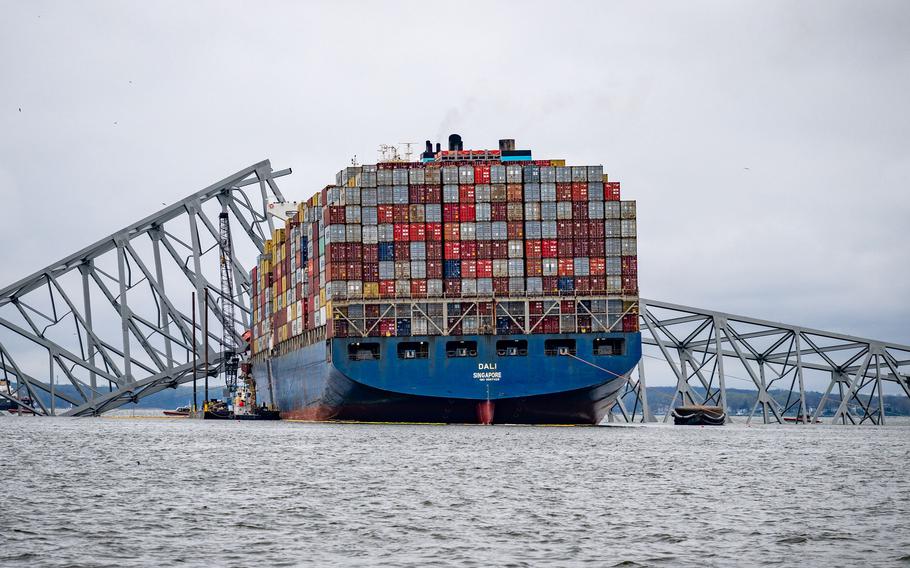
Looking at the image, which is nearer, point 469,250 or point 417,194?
point 469,250

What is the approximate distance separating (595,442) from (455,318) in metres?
23.6

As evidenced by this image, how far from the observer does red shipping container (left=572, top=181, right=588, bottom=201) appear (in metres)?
98.9

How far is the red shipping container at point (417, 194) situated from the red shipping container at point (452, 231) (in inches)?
108

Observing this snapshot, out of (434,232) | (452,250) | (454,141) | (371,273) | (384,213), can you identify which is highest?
(454,141)

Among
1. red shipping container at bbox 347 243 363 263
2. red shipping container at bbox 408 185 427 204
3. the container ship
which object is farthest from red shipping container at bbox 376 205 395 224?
red shipping container at bbox 347 243 363 263

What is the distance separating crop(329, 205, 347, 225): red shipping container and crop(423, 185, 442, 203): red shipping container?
645 cm

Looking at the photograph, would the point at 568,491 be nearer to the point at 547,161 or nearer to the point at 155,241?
the point at 547,161

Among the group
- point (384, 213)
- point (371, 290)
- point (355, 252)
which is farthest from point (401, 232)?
point (371, 290)

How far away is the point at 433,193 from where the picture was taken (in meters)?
99.5

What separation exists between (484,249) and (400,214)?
6.98m

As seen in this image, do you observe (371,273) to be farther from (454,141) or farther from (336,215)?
(454,141)

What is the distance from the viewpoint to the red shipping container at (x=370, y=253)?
99.2 meters

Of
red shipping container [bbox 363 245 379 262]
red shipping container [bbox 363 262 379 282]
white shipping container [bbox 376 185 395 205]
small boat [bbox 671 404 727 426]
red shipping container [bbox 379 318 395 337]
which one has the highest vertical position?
white shipping container [bbox 376 185 395 205]

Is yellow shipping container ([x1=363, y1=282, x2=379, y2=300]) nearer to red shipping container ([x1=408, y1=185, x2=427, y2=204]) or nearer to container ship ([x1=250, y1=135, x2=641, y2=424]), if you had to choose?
container ship ([x1=250, y1=135, x2=641, y2=424])
